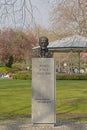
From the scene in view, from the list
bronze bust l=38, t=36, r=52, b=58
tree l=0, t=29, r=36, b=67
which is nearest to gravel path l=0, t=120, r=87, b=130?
bronze bust l=38, t=36, r=52, b=58

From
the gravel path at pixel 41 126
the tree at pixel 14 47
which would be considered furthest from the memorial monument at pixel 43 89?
the tree at pixel 14 47

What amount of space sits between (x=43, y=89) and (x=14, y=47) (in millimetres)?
56797

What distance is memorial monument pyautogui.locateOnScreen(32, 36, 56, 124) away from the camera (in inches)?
404

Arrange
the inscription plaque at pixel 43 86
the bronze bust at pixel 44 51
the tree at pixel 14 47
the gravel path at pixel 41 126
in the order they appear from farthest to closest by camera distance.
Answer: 1. the tree at pixel 14 47
2. the bronze bust at pixel 44 51
3. the inscription plaque at pixel 43 86
4. the gravel path at pixel 41 126

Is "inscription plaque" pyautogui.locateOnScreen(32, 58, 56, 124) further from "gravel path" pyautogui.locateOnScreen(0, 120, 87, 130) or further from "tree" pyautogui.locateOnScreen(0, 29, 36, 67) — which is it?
"tree" pyautogui.locateOnScreen(0, 29, 36, 67)

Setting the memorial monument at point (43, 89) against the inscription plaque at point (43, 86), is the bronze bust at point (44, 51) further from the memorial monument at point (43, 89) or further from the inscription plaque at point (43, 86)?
the inscription plaque at point (43, 86)

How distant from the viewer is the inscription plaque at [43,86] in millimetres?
10258

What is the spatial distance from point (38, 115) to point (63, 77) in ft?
96.5

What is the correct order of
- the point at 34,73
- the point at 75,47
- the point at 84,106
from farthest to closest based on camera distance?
the point at 75,47, the point at 84,106, the point at 34,73

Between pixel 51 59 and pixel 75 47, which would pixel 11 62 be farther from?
pixel 51 59

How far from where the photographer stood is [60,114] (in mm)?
14344

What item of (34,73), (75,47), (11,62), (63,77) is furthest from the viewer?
(11,62)

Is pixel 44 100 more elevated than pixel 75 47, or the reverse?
pixel 75 47

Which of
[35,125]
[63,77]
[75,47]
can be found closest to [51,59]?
[35,125]
